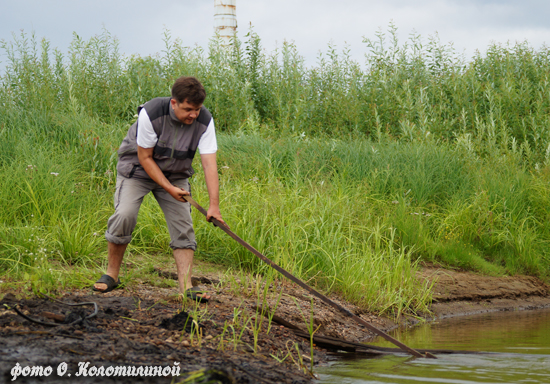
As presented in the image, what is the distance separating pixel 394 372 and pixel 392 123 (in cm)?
825

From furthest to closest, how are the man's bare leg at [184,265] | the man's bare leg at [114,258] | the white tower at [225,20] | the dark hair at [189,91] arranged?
the white tower at [225,20], the man's bare leg at [114,258], the man's bare leg at [184,265], the dark hair at [189,91]

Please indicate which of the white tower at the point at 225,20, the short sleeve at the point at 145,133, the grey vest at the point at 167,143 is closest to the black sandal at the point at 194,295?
the grey vest at the point at 167,143

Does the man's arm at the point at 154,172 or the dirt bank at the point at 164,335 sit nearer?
the dirt bank at the point at 164,335

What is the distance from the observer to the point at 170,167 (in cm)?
441

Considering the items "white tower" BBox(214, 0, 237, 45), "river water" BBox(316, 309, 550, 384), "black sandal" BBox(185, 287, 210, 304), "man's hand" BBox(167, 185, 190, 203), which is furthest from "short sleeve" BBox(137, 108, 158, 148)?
"white tower" BBox(214, 0, 237, 45)

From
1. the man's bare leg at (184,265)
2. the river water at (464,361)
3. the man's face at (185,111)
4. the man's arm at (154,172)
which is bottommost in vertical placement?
the river water at (464,361)

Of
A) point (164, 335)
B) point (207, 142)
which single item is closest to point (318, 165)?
point (207, 142)

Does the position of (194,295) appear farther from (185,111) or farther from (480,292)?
(480,292)

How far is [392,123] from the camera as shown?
1138 centimetres

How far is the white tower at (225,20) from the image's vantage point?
12977mm

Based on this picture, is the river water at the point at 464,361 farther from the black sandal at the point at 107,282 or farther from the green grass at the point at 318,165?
the black sandal at the point at 107,282

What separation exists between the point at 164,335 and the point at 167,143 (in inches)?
60.6

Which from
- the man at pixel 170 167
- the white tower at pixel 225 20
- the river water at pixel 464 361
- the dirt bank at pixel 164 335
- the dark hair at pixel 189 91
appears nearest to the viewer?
the dirt bank at pixel 164 335

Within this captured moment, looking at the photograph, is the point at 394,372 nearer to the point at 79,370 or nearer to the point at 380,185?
the point at 79,370
